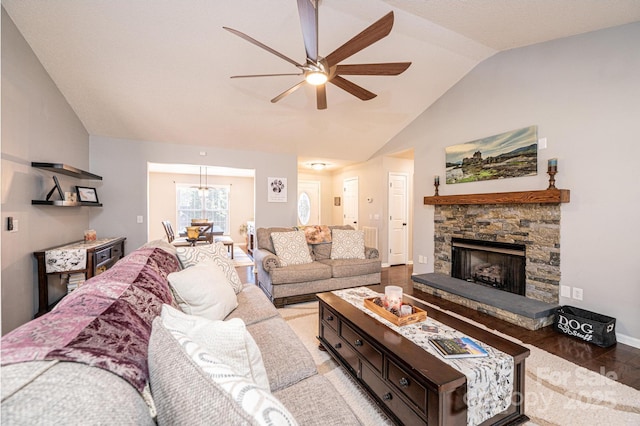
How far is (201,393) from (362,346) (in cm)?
140

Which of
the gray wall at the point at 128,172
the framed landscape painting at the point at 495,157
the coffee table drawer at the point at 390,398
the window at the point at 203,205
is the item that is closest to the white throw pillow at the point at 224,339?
the coffee table drawer at the point at 390,398

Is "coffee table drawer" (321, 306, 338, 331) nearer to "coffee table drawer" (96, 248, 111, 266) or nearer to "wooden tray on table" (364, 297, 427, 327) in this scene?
"wooden tray on table" (364, 297, 427, 327)

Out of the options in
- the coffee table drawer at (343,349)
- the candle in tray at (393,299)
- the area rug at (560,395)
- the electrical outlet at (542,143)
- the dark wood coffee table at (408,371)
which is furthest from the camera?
the electrical outlet at (542,143)

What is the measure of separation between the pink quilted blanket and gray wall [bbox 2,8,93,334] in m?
2.34

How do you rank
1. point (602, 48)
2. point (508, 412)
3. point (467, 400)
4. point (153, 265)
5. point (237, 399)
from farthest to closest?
point (602, 48), point (153, 265), point (508, 412), point (467, 400), point (237, 399)

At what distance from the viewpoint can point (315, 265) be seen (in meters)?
3.56

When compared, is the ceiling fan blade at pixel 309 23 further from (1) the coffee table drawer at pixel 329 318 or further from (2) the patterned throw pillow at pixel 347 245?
(2) the patterned throw pillow at pixel 347 245

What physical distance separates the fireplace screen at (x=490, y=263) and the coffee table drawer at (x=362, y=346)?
2691 millimetres

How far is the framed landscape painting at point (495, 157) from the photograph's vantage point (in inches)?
127

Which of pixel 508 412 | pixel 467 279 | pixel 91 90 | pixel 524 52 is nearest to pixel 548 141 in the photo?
pixel 524 52

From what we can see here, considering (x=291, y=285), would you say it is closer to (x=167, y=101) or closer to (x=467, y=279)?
(x=467, y=279)

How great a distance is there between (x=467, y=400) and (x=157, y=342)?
1.41 meters

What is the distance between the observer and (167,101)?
146 inches

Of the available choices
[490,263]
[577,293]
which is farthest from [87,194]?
[577,293]
